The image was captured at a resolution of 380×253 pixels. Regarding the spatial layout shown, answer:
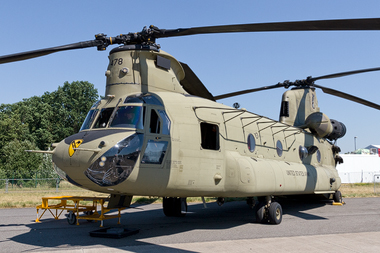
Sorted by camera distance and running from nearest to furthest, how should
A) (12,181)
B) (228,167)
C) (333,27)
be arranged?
(333,27)
(228,167)
(12,181)

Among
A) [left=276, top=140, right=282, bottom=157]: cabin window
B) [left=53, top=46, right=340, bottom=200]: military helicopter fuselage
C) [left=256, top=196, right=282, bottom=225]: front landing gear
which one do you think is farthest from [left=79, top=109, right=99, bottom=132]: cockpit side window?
[left=276, top=140, right=282, bottom=157]: cabin window

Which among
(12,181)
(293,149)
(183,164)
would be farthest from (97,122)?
(12,181)

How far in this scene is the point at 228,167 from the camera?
31.8 feet

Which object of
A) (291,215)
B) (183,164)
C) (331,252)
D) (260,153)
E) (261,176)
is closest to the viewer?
(331,252)

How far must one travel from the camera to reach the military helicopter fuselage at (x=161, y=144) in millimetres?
7695

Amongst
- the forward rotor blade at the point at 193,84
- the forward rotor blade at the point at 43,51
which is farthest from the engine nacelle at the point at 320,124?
the forward rotor blade at the point at 43,51

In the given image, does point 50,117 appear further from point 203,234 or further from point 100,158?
point 100,158

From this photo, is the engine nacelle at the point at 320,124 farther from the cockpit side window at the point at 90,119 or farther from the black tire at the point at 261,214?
the cockpit side window at the point at 90,119

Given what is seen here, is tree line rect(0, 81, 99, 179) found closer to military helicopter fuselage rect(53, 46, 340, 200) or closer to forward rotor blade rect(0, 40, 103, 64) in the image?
military helicopter fuselage rect(53, 46, 340, 200)

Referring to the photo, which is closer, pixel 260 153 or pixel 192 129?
pixel 192 129

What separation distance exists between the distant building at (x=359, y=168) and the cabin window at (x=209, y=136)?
39469mm

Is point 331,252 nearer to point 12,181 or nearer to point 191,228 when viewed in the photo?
point 191,228

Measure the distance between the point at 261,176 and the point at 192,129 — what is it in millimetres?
2934

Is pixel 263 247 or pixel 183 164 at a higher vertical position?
pixel 183 164
